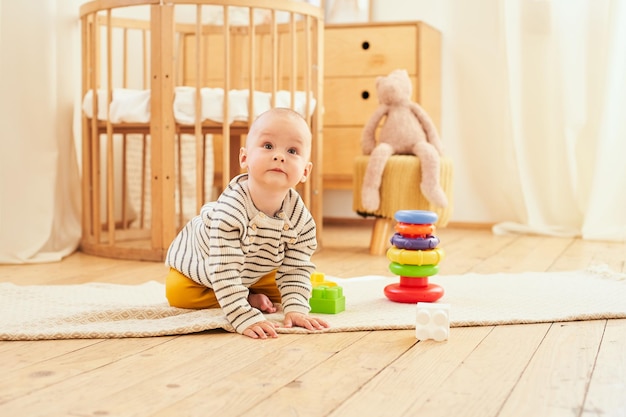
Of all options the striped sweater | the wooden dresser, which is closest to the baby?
the striped sweater

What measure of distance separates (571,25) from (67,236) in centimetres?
197

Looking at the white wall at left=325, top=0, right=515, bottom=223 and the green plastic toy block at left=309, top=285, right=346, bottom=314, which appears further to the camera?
the white wall at left=325, top=0, right=515, bottom=223

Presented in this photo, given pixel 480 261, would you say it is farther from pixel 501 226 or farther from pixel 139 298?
pixel 139 298

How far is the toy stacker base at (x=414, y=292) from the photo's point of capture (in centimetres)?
172

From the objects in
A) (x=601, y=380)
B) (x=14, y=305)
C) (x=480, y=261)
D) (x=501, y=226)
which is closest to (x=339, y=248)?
(x=480, y=261)

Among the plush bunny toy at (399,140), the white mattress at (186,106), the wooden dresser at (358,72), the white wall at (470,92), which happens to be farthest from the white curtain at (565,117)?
the white mattress at (186,106)

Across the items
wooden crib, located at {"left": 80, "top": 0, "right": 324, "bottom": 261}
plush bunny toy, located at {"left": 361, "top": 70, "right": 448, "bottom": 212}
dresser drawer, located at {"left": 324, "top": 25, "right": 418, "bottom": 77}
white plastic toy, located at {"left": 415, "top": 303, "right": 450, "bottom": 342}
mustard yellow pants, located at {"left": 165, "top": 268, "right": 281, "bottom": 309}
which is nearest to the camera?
white plastic toy, located at {"left": 415, "top": 303, "right": 450, "bottom": 342}

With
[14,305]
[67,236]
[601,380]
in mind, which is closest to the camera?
[601,380]

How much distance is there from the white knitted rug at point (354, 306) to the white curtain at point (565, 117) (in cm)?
107

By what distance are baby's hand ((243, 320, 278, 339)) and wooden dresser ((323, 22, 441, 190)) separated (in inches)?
73.2

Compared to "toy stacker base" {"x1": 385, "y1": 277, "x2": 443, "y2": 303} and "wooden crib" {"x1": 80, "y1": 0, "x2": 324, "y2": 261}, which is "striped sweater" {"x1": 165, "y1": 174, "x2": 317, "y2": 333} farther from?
"wooden crib" {"x1": 80, "y1": 0, "x2": 324, "y2": 261}

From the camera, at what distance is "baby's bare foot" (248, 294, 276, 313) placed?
1.65 metres

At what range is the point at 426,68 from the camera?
3.23 m

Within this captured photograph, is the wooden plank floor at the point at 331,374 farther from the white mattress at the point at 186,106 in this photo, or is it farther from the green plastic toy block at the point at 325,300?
the white mattress at the point at 186,106
